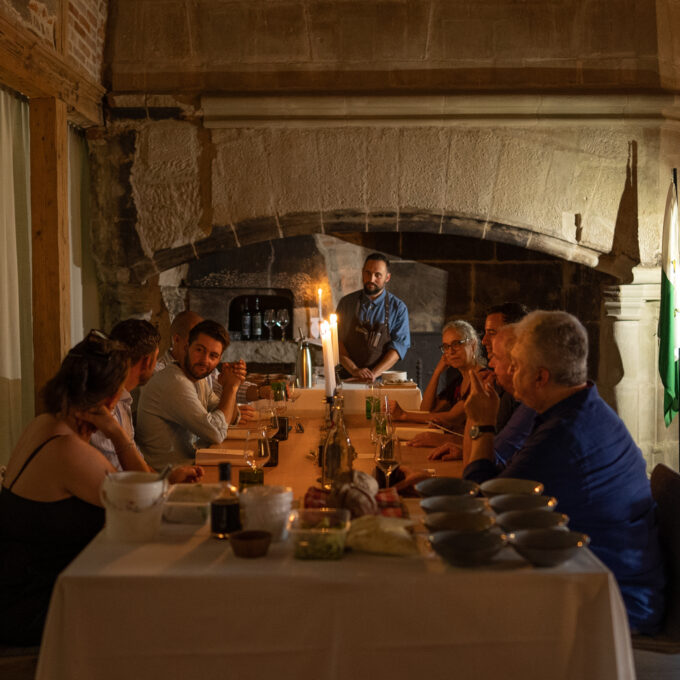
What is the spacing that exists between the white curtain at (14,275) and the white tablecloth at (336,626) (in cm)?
259

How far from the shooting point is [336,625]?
151cm

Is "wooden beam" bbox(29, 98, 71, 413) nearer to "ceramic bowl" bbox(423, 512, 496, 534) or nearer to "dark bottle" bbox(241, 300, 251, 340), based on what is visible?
"dark bottle" bbox(241, 300, 251, 340)

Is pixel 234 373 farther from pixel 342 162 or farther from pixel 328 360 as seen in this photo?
pixel 342 162

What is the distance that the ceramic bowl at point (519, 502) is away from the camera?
182cm

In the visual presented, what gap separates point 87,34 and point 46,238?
145 centimetres

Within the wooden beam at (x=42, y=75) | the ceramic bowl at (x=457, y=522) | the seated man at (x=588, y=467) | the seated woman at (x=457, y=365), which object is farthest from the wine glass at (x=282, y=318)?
the ceramic bowl at (x=457, y=522)

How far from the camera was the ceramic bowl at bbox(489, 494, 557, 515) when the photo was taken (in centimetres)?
182

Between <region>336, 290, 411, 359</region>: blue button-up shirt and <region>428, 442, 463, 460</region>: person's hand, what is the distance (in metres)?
2.84

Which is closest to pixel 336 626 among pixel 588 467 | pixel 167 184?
pixel 588 467

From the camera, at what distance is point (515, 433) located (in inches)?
109

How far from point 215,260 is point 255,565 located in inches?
209

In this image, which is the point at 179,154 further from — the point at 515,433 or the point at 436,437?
the point at 515,433

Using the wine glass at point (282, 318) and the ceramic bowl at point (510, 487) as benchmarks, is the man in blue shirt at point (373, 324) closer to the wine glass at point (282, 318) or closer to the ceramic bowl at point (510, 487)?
the wine glass at point (282, 318)

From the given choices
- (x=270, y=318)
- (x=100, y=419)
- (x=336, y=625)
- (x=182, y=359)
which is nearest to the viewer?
(x=336, y=625)
